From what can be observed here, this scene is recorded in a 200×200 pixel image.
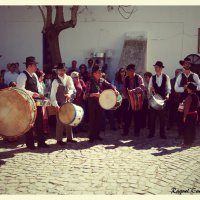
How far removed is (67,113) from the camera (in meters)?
6.77

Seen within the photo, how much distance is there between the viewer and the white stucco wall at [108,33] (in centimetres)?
1259

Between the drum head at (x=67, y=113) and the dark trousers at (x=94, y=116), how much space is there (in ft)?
2.92

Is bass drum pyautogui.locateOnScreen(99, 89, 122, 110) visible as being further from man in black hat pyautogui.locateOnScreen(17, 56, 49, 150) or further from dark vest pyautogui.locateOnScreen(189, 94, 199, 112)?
dark vest pyautogui.locateOnScreen(189, 94, 199, 112)

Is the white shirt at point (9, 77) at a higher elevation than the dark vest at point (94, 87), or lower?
higher

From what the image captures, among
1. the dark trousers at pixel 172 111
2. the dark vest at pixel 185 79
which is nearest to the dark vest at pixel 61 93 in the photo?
the dark vest at pixel 185 79

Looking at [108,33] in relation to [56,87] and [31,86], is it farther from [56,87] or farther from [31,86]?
[31,86]

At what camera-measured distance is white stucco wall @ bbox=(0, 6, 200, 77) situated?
1259 centimetres

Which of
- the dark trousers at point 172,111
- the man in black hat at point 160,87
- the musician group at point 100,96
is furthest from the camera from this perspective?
the dark trousers at point 172,111

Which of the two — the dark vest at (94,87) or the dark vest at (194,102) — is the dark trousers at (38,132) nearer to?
the dark vest at (94,87)

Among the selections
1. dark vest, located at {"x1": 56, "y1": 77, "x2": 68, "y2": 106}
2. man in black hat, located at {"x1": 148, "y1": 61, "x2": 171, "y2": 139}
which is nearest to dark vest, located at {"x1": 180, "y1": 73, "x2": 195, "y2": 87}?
man in black hat, located at {"x1": 148, "y1": 61, "x2": 171, "y2": 139}

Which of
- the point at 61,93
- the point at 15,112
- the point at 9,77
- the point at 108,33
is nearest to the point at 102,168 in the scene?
the point at 15,112

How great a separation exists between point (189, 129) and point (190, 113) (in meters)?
0.36

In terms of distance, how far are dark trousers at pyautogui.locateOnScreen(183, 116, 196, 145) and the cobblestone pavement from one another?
0.20 m

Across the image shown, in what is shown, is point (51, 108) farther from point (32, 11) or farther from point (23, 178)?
point (32, 11)
